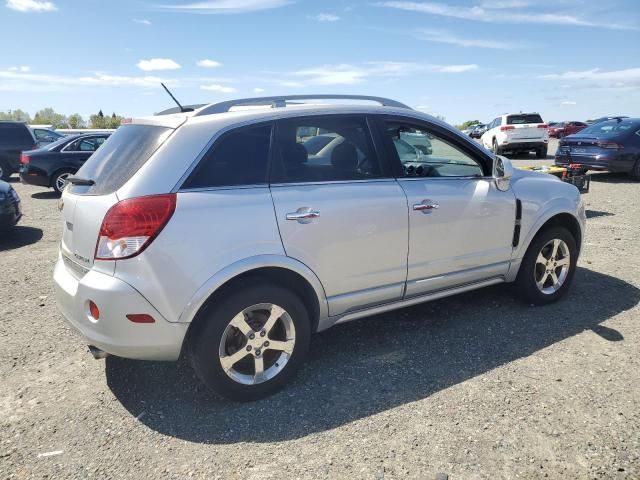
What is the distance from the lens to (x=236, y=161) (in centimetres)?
289

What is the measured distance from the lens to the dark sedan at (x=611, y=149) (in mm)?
11758

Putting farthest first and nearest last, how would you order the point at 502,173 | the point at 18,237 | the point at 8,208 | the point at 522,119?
the point at 522,119
the point at 18,237
the point at 8,208
the point at 502,173

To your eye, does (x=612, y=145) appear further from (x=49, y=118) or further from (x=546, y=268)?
(x=49, y=118)

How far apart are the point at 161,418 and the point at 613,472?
7.91 feet

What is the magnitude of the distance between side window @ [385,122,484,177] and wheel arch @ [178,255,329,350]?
1185 millimetres

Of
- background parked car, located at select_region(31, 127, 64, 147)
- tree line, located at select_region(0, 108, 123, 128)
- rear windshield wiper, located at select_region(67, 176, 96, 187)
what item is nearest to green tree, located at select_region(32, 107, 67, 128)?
tree line, located at select_region(0, 108, 123, 128)

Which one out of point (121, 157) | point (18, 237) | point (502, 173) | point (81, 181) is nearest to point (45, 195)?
point (18, 237)

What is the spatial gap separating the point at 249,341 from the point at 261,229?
2.22 feet

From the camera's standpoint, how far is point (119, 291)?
2.58m

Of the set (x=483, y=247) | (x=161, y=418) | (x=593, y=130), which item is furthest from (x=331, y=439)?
(x=593, y=130)

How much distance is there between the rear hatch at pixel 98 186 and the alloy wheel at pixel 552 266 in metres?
3.28

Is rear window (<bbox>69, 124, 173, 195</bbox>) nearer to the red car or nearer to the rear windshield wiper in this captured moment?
the rear windshield wiper

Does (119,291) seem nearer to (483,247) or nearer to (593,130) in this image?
(483,247)

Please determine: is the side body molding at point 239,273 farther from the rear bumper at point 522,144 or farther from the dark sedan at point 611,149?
the rear bumper at point 522,144
